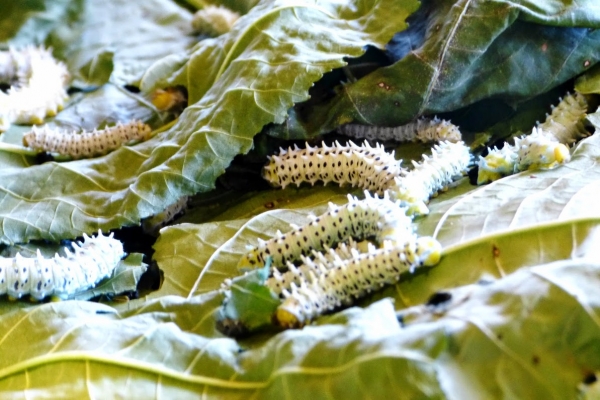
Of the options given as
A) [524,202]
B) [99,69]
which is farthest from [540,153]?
[99,69]

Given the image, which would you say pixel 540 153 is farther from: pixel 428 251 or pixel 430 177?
pixel 428 251

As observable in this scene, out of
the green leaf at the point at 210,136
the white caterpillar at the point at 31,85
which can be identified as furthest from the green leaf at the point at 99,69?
the green leaf at the point at 210,136

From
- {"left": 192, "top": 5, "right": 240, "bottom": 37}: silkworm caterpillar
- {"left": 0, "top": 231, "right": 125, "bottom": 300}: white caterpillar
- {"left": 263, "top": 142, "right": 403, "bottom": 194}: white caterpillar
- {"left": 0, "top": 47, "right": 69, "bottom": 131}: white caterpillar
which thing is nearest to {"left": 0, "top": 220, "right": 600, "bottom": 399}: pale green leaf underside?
{"left": 0, "top": 231, "right": 125, "bottom": 300}: white caterpillar

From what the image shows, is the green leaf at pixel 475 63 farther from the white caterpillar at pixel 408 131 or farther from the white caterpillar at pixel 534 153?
the white caterpillar at pixel 534 153

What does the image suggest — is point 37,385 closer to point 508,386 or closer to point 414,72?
point 508,386

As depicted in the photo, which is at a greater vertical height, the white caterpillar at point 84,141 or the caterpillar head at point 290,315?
the caterpillar head at point 290,315
